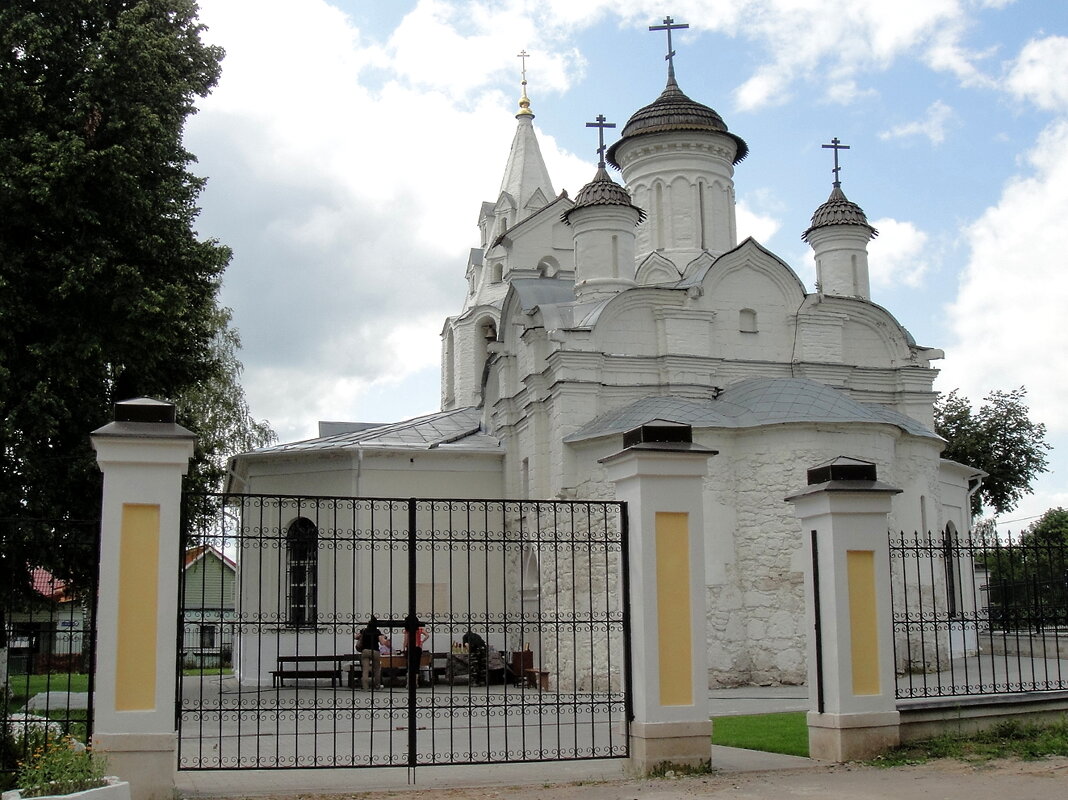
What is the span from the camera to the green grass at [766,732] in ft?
35.1

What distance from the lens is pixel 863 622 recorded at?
9.92m

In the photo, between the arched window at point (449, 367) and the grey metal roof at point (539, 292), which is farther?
the arched window at point (449, 367)

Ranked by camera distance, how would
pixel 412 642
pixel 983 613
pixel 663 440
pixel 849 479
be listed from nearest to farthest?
pixel 412 642 → pixel 663 440 → pixel 849 479 → pixel 983 613

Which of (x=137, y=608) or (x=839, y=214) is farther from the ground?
(x=839, y=214)

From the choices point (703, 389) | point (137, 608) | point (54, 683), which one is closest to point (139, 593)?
point (137, 608)

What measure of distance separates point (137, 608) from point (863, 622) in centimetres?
620

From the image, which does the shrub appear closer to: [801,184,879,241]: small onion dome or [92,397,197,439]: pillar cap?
[92,397,197,439]: pillar cap

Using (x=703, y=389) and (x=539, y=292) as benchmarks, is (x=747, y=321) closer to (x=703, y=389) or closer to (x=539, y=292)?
(x=703, y=389)

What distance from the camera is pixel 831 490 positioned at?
989 cm

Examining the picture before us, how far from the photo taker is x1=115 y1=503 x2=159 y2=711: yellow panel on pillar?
8234 mm

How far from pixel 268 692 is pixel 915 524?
40.0 feet

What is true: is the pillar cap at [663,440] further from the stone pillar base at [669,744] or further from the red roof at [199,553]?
the red roof at [199,553]

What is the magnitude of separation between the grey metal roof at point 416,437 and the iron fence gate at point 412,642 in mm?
1444

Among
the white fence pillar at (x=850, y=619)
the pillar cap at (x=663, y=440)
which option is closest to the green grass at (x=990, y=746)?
the white fence pillar at (x=850, y=619)
